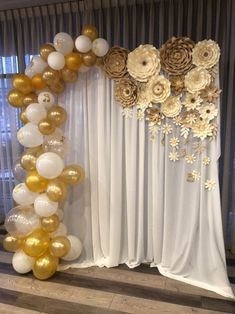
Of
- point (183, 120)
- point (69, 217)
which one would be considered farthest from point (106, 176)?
point (183, 120)

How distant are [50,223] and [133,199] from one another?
0.75 m

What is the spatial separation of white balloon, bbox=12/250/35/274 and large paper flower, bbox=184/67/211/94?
197 centimetres

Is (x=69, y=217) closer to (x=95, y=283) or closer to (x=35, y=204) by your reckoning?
(x=35, y=204)

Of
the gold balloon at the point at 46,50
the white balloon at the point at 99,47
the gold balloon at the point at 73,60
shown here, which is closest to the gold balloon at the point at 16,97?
the gold balloon at the point at 46,50

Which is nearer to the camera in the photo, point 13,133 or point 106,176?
point 106,176

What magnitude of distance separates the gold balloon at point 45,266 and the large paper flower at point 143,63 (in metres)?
1.68

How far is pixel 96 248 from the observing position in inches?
96.8

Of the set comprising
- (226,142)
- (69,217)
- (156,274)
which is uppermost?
(226,142)

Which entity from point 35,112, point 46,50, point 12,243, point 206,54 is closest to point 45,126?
point 35,112

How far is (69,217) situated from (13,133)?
4.08ft

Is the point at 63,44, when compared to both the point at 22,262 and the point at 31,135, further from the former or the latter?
the point at 22,262

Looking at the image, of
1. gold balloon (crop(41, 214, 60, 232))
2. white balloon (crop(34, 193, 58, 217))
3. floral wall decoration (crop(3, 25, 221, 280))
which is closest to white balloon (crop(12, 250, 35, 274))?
floral wall decoration (crop(3, 25, 221, 280))

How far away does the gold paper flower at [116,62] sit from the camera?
2.14 meters

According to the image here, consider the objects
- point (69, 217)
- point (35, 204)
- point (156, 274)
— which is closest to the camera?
point (35, 204)
